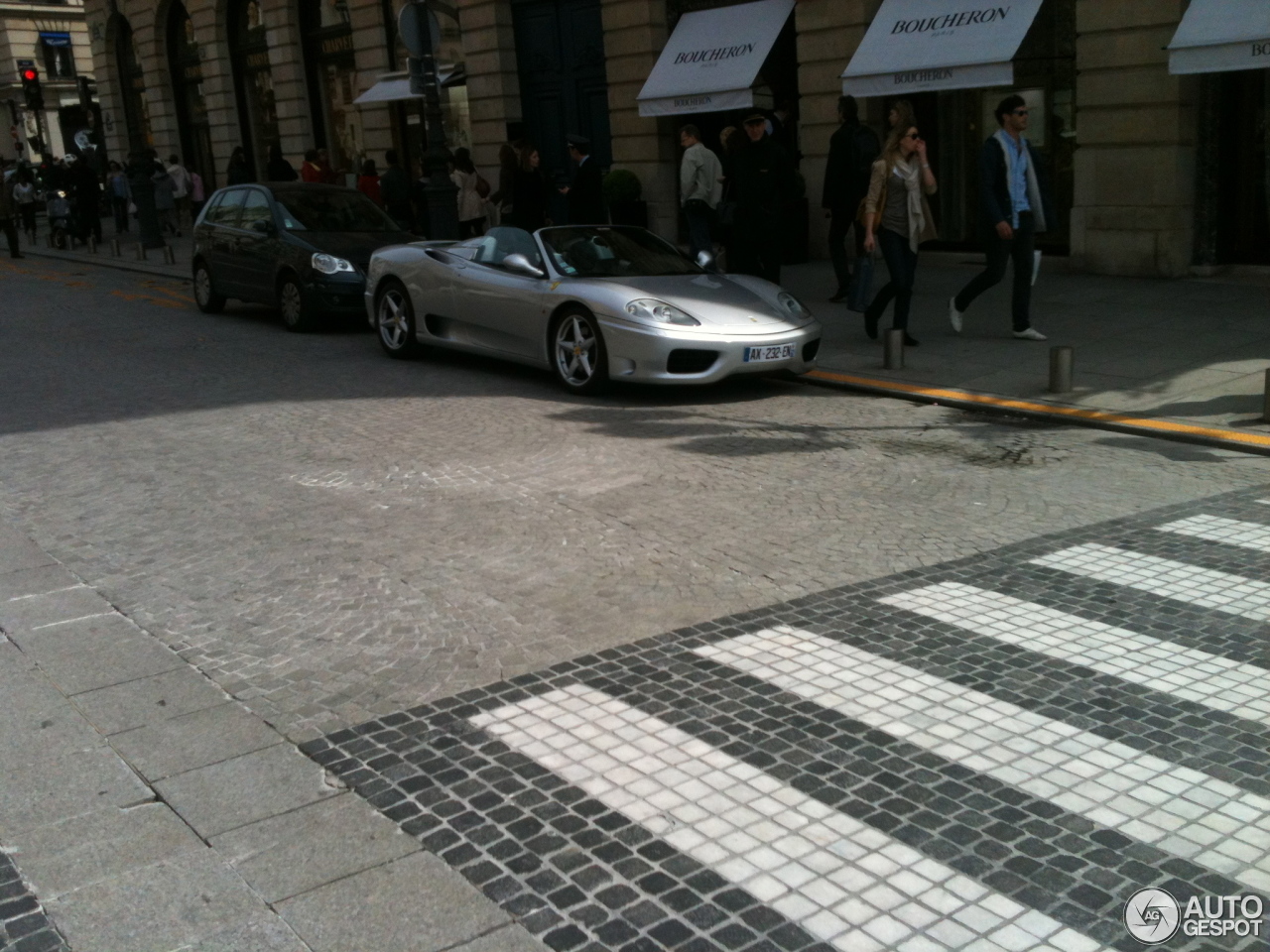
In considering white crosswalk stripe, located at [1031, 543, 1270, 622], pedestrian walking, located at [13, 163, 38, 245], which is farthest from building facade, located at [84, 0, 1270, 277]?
white crosswalk stripe, located at [1031, 543, 1270, 622]

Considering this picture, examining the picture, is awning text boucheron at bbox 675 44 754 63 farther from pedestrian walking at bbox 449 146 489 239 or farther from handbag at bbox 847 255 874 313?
handbag at bbox 847 255 874 313

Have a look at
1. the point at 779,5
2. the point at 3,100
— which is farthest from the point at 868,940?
the point at 3,100

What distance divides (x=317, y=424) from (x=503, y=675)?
513 cm

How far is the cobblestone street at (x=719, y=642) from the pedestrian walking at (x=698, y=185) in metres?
6.15

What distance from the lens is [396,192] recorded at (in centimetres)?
2170

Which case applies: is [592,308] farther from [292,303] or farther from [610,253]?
[292,303]

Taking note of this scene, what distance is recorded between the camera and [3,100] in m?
61.3

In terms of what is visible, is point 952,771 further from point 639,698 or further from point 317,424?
point 317,424

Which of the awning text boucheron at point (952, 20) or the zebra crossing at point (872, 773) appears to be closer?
the zebra crossing at point (872, 773)

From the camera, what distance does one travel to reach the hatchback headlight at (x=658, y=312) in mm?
9984

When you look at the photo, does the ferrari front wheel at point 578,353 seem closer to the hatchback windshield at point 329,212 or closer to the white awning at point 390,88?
the hatchback windshield at point 329,212

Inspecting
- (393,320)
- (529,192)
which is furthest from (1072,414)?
(529,192)

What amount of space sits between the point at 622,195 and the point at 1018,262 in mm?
9838

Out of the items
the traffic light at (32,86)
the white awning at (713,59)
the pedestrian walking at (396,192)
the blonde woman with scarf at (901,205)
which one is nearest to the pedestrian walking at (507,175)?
the white awning at (713,59)
